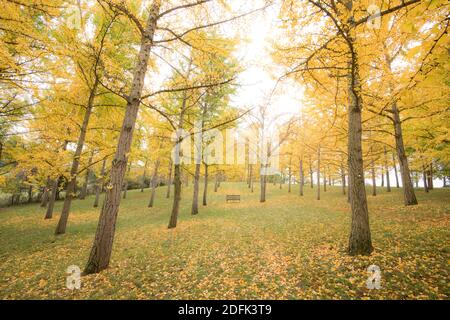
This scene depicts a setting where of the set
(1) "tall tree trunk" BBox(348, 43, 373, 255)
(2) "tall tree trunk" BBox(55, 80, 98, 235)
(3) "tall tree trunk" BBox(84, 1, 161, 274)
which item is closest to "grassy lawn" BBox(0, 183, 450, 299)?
(1) "tall tree trunk" BBox(348, 43, 373, 255)

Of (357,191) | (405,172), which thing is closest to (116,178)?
(357,191)

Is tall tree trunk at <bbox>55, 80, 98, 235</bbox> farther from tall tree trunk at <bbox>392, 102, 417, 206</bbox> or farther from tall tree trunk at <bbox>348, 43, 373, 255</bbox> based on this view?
tall tree trunk at <bbox>392, 102, 417, 206</bbox>

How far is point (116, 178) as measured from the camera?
4.52 metres

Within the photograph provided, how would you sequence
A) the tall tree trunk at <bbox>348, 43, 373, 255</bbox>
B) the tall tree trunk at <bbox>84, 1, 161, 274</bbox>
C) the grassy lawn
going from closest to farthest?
the grassy lawn, the tall tree trunk at <bbox>84, 1, 161, 274</bbox>, the tall tree trunk at <bbox>348, 43, 373, 255</bbox>

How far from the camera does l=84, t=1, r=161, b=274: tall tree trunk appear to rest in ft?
14.8

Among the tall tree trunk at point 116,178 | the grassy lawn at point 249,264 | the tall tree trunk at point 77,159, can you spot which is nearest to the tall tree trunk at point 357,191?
the grassy lawn at point 249,264

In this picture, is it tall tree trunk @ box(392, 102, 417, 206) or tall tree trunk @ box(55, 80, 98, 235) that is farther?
tall tree trunk @ box(392, 102, 417, 206)

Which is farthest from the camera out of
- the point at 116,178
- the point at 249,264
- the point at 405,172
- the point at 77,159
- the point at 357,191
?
the point at 405,172

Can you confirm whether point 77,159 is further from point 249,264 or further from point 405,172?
point 405,172

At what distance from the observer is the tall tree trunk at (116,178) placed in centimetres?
450

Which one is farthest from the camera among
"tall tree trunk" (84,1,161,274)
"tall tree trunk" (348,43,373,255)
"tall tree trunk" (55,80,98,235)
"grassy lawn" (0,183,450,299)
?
"tall tree trunk" (55,80,98,235)

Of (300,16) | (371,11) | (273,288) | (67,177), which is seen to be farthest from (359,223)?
(67,177)

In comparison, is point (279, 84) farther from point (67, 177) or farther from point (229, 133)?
point (229, 133)

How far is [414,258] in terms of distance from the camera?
13.5 ft
